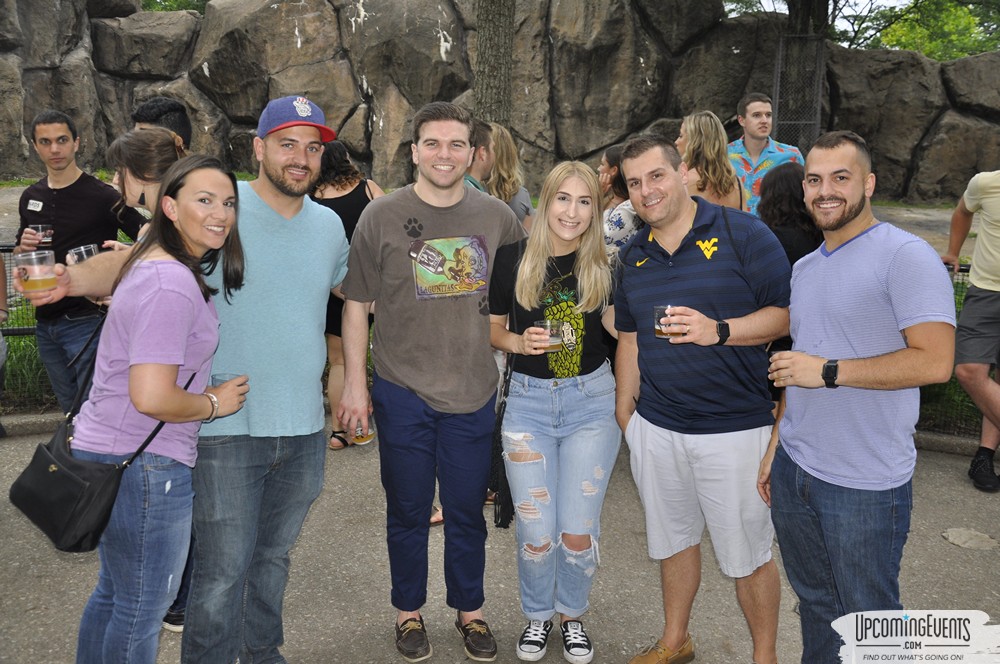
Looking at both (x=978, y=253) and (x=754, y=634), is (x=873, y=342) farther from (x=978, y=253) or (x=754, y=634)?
(x=978, y=253)

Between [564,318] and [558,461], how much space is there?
25.7 inches

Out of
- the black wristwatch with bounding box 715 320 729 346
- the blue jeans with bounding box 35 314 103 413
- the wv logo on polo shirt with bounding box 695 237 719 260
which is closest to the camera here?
the black wristwatch with bounding box 715 320 729 346

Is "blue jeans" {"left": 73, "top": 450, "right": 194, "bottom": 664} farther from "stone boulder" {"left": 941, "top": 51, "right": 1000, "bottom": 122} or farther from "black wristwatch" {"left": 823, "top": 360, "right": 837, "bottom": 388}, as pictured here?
"stone boulder" {"left": 941, "top": 51, "right": 1000, "bottom": 122}

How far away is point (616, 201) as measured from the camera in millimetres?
5277

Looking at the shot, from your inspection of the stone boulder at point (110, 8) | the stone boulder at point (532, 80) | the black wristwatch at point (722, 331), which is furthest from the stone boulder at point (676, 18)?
the black wristwatch at point (722, 331)

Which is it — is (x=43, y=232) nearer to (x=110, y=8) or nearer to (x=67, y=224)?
(x=67, y=224)

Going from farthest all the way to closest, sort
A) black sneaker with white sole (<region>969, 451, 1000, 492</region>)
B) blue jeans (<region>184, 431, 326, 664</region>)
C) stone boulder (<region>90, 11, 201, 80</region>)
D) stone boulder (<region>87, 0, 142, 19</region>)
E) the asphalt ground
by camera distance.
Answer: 1. stone boulder (<region>87, 0, 142, 19</region>)
2. stone boulder (<region>90, 11, 201, 80</region>)
3. black sneaker with white sole (<region>969, 451, 1000, 492</region>)
4. the asphalt ground
5. blue jeans (<region>184, 431, 326, 664</region>)

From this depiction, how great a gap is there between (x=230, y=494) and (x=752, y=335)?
205 cm

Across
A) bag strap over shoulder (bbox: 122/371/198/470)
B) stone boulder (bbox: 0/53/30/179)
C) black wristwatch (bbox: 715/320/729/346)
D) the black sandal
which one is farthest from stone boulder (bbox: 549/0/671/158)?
bag strap over shoulder (bbox: 122/371/198/470)

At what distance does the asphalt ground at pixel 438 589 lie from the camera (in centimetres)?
387

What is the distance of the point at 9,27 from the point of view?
54.2 feet

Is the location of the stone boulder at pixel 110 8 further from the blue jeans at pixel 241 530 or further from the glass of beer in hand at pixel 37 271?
the blue jeans at pixel 241 530

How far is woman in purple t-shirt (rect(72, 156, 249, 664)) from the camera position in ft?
8.22

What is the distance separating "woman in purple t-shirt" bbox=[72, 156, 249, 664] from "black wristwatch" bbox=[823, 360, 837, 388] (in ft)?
6.54
